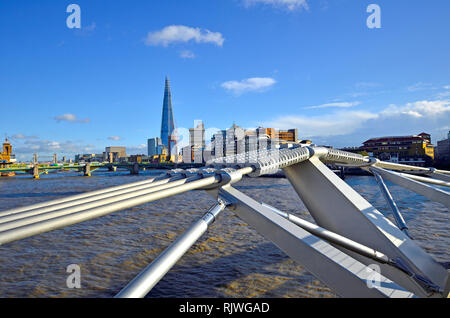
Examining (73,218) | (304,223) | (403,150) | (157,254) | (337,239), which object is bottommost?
(157,254)

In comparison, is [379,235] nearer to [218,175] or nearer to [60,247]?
[218,175]

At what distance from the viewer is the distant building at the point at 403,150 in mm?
69062

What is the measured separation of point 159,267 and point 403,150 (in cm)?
8333

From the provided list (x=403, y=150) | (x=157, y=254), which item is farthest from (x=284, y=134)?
(x=157, y=254)

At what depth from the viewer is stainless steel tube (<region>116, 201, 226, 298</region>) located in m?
2.47

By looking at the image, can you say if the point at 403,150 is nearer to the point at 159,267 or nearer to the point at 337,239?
the point at 337,239

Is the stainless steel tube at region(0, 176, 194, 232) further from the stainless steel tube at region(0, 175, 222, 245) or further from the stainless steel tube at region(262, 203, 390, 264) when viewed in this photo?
the stainless steel tube at region(262, 203, 390, 264)

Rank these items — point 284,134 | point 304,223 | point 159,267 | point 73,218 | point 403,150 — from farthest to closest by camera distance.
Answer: point 284,134 < point 403,150 < point 304,223 < point 159,267 < point 73,218

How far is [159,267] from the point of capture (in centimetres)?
281

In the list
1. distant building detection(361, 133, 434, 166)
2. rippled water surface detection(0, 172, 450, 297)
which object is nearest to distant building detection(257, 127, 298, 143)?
distant building detection(361, 133, 434, 166)

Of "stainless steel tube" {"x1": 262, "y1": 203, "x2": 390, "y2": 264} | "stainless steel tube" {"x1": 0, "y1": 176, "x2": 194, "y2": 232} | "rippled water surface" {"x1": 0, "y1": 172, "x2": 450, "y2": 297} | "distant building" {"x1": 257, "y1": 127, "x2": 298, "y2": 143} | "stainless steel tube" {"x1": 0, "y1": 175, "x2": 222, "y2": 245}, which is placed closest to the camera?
"stainless steel tube" {"x1": 0, "y1": 175, "x2": 222, "y2": 245}

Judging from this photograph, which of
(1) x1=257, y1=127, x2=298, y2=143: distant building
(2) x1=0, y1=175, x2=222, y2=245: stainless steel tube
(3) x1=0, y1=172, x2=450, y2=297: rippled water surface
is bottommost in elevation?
(3) x1=0, y1=172, x2=450, y2=297: rippled water surface

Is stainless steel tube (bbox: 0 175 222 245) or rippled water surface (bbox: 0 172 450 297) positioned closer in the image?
stainless steel tube (bbox: 0 175 222 245)
